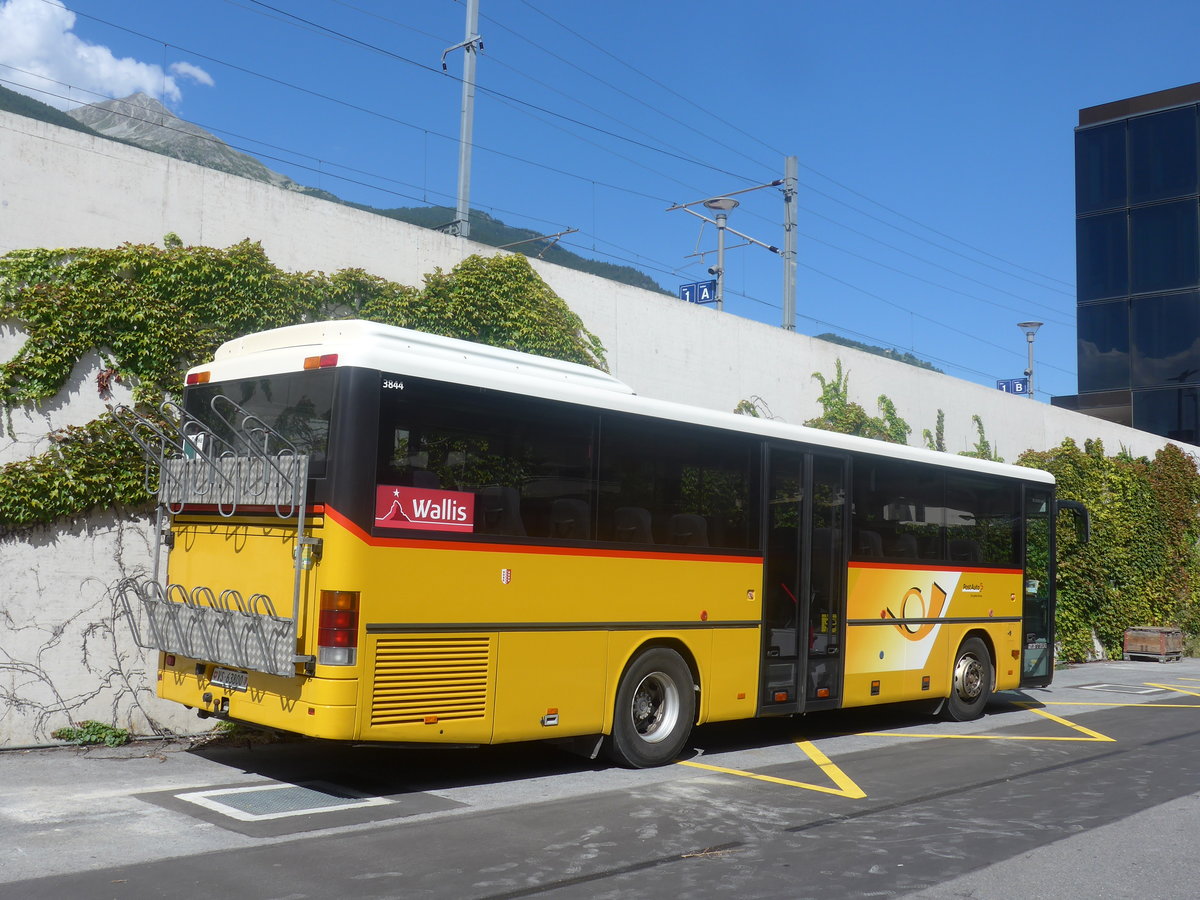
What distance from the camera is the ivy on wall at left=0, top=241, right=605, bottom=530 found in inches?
376

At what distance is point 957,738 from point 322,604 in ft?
24.2

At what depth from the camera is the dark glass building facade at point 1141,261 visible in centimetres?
3556

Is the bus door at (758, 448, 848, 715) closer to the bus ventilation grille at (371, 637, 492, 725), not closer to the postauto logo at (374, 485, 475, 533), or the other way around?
the bus ventilation grille at (371, 637, 492, 725)

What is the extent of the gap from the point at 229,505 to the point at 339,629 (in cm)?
160

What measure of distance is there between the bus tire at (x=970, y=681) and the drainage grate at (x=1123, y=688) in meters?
4.76

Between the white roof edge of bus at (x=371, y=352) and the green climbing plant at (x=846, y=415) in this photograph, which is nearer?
the white roof edge of bus at (x=371, y=352)

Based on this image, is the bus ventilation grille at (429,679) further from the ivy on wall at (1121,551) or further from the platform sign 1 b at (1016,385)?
the platform sign 1 b at (1016,385)

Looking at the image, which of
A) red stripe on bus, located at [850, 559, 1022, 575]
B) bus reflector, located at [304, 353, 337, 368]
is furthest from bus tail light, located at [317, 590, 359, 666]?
red stripe on bus, located at [850, 559, 1022, 575]

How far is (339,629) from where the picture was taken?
740cm

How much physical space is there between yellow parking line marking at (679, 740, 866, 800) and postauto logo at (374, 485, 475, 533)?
3.18 metres

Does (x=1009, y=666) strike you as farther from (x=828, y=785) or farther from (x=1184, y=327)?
(x=1184, y=327)

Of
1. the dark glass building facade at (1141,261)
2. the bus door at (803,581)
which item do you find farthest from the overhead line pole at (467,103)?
the dark glass building facade at (1141,261)

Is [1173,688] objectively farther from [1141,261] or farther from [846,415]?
[1141,261]

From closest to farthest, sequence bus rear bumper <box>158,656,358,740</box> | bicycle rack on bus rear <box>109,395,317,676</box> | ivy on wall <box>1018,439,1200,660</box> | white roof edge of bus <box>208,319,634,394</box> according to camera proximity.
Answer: bus rear bumper <box>158,656,358,740</box> → bicycle rack on bus rear <box>109,395,317,676</box> → white roof edge of bus <box>208,319,634,394</box> → ivy on wall <box>1018,439,1200,660</box>
